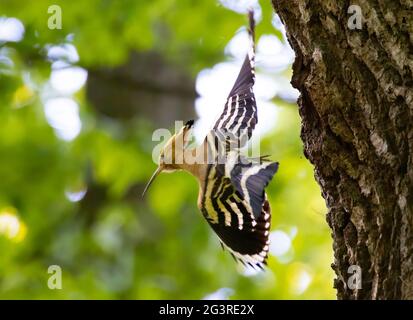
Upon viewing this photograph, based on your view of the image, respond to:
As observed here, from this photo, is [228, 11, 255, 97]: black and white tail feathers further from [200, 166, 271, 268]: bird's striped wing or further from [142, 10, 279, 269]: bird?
[200, 166, 271, 268]: bird's striped wing

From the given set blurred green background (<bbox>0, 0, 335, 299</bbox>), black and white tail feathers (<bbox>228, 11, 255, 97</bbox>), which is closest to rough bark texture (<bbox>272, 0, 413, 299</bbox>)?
black and white tail feathers (<bbox>228, 11, 255, 97</bbox>)

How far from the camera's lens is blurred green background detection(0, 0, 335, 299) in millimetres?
6230

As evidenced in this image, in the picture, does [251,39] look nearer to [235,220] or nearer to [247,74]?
[247,74]

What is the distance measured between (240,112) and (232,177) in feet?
1.59

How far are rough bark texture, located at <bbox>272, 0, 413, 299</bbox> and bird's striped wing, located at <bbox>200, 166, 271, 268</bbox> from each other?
244 millimetres

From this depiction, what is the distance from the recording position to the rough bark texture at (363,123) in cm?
220

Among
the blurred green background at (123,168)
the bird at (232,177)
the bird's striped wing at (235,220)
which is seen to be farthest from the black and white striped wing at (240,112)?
the blurred green background at (123,168)

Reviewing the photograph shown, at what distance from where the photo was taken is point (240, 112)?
2.67m

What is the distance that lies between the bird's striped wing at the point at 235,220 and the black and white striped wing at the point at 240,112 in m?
0.12

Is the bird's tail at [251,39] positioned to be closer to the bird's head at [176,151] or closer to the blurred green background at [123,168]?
the bird's head at [176,151]

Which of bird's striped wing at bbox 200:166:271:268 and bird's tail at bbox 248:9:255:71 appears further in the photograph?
bird's tail at bbox 248:9:255:71

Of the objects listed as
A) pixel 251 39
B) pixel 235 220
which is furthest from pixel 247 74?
pixel 235 220
